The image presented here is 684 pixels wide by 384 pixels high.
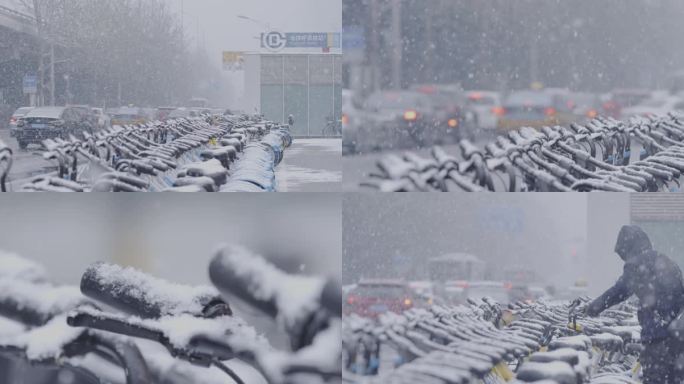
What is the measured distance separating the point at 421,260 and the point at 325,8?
1464mm

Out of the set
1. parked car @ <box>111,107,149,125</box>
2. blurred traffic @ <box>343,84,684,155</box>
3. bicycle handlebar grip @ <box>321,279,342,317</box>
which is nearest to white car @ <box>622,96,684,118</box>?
blurred traffic @ <box>343,84,684,155</box>

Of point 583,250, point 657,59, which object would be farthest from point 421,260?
point 657,59

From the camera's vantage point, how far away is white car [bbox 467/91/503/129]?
212 inches

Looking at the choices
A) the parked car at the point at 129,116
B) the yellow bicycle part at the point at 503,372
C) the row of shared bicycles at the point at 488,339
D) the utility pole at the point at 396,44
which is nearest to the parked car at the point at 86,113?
the parked car at the point at 129,116

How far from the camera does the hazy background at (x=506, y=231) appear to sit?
207 inches

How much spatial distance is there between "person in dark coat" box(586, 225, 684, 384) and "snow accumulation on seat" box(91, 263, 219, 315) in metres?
2.09

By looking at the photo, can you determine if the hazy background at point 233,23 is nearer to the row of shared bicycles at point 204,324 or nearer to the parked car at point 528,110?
the row of shared bicycles at point 204,324

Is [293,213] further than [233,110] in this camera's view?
No

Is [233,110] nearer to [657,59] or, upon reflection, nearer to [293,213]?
[293,213]

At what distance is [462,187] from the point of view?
17.3 feet

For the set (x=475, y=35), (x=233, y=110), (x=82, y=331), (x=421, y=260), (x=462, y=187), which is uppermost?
(x=475, y=35)

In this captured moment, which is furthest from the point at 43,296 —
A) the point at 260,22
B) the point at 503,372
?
the point at 503,372

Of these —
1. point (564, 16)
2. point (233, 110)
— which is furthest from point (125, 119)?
point (564, 16)

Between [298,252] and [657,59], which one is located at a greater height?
[657,59]
